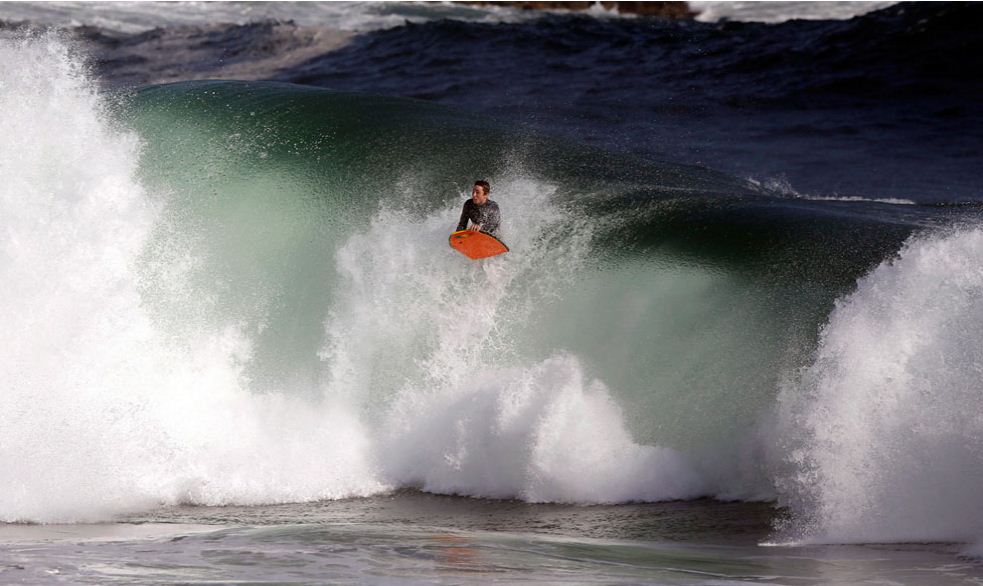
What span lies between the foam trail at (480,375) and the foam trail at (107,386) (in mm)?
545

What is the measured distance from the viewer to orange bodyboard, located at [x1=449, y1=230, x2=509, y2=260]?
9883 mm

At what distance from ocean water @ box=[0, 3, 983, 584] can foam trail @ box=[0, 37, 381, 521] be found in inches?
1.1

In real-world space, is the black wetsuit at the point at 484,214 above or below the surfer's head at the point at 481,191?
below

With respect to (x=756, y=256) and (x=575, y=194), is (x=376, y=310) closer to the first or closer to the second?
(x=575, y=194)

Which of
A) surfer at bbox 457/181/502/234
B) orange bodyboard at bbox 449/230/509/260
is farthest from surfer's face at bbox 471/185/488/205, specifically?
orange bodyboard at bbox 449/230/509/260

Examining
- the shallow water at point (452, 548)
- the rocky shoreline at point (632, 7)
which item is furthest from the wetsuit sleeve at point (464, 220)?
the rocky shoreline at point (632, 7)

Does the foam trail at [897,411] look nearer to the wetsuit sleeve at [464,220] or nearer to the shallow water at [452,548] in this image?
the shallow water at [452,548]

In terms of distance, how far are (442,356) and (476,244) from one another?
100 centimetres

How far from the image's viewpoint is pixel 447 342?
9961mm

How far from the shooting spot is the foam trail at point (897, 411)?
7.67 meters

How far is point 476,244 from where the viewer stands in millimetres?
9953

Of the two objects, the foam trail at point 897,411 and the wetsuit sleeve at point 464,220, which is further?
the wetsuit sleeve at point 464,220

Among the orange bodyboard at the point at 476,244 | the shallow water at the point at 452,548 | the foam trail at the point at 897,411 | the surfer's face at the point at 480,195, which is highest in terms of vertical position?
the surfer's face at the point at 480,195

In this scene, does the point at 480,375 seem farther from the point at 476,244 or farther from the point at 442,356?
the point at 476,244
